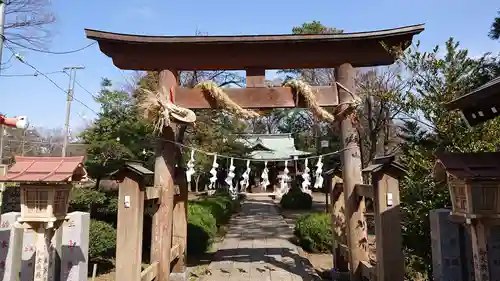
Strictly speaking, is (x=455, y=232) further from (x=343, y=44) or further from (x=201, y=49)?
(x=201, y=49)

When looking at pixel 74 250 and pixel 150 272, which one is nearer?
pixel 74 250

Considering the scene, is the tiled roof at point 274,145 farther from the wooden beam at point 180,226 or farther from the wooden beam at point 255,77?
the wooden beam at point 255,77

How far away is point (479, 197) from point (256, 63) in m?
3.90

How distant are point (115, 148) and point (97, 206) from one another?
140 cm

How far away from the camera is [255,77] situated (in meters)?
5.96

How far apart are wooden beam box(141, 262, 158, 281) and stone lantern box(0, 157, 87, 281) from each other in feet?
4.67

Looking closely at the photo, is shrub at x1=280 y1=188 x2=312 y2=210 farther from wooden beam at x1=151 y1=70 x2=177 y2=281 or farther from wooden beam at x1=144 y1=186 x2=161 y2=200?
wooden beam at x1=144 y1=186 x2=161 y2=200

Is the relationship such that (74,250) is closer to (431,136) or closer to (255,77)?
(255,77)

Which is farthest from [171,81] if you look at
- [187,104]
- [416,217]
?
[416,217]

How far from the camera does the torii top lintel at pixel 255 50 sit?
5684 millimetres

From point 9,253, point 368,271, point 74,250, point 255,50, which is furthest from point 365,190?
point 9,253

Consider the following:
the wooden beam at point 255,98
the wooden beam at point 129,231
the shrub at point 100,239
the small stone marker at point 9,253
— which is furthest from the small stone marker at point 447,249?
the shrub at point 100,239

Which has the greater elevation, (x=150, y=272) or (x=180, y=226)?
(x=180, y=226)

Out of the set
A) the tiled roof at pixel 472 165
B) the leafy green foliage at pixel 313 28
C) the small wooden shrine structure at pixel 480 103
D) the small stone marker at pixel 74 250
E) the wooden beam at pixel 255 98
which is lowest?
the small stone marker at pixel 74 250
